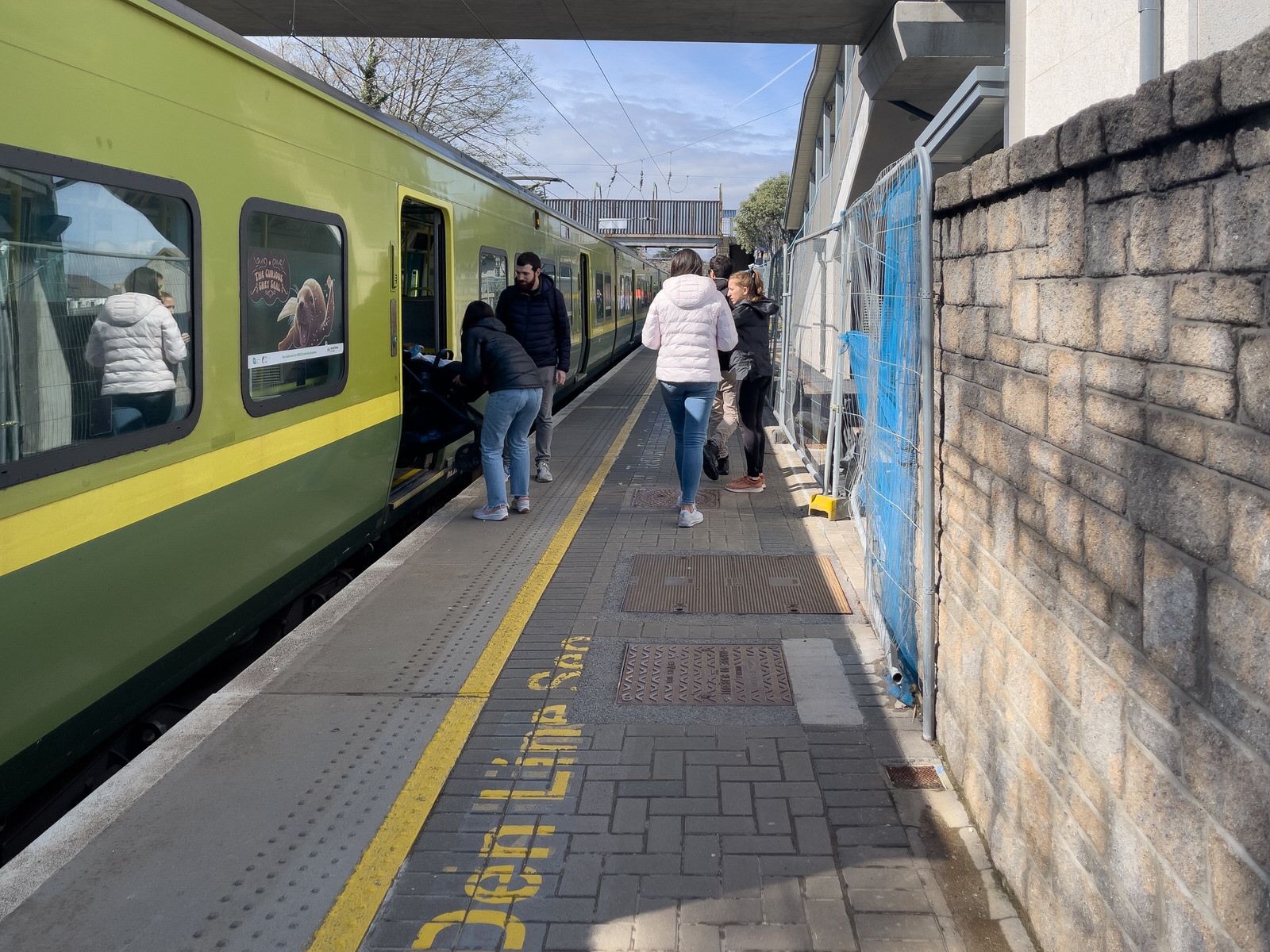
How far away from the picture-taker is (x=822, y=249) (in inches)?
357

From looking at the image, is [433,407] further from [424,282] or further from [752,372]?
[752,372]

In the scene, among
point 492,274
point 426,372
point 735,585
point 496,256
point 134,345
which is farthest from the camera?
point 496,256

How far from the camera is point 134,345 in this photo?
12.5 ft

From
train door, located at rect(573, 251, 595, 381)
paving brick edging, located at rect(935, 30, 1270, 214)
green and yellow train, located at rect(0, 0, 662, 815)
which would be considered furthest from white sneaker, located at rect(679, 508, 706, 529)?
train door, located at rect(573, 251, 595, 381)

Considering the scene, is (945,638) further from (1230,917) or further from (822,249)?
(822,249)

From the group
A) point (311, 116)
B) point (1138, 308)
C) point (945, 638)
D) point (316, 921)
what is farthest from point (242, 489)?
point (1138, 308)

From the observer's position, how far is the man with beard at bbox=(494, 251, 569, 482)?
8.14 metres

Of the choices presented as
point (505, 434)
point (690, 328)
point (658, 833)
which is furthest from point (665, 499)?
point (658, 833)

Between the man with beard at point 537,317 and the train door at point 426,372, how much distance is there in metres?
0.46

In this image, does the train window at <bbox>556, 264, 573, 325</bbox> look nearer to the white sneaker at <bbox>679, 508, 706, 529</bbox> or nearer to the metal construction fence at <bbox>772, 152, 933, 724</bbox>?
the white sneaker at <bbox>679, 508, 706, 529</bbox>

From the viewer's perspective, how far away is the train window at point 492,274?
29.9 ft

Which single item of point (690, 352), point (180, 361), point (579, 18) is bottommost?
point (180, 361)

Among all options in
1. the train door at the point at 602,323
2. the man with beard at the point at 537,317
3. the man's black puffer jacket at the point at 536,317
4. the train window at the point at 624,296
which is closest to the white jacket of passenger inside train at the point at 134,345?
the man with beard at the point at 537,317

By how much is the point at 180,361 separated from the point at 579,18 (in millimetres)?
12703
